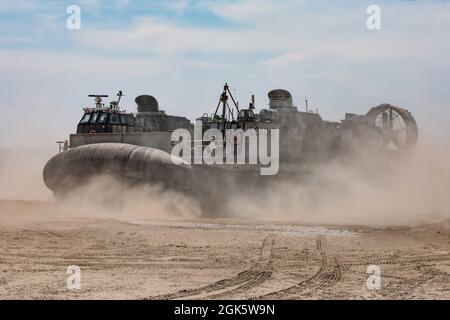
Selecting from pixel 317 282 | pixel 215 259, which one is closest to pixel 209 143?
pixel 215 259

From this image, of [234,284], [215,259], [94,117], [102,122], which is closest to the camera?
[234,284]

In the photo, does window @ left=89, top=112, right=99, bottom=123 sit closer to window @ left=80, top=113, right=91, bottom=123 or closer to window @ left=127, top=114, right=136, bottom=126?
window @ left=80, top=113, right=91, bottom=123

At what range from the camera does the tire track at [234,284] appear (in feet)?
21.2

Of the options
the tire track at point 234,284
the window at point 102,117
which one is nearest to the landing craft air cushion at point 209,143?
the window at point 102,117

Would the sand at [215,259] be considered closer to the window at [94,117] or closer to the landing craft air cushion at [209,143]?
the landing craft air cushion at [209,143]

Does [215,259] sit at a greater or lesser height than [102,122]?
lesser

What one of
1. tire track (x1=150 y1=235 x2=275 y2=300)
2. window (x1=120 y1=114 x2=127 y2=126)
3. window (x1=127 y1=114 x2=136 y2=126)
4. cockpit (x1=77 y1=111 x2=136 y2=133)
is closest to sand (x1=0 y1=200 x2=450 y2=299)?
Result: tire track (x1=150 y1=235 x2=275 y2=300)

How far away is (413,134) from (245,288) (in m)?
13.4

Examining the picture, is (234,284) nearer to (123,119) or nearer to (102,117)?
(102,117)

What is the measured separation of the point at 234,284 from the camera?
706 cm
